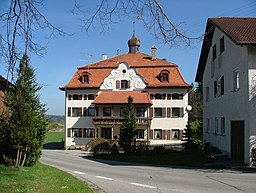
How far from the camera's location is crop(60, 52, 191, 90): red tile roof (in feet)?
155

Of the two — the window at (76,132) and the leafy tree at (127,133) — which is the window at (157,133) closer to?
the window at (76,132)

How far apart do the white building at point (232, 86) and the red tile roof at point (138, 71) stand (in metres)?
15.5

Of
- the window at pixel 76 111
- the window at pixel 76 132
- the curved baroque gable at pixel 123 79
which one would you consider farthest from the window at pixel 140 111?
the window at pixel 76 132

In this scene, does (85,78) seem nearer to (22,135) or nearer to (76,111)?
(76,111)

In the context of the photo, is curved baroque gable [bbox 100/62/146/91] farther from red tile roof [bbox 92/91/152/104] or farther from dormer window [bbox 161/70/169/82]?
dormer window [bbox 161/70/169/82]

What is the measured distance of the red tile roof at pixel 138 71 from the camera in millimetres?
47094

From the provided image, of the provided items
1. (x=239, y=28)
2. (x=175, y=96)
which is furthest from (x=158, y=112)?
(x=239, y=28)

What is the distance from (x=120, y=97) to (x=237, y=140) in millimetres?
25504

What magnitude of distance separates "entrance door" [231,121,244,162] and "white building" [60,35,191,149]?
22.1 m

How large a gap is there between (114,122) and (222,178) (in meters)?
30.0

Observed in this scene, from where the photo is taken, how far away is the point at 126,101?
1764 inches

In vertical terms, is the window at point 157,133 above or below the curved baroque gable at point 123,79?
below

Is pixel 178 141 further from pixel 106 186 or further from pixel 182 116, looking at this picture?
pixel 106 186

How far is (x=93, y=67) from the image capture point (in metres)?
50.2
